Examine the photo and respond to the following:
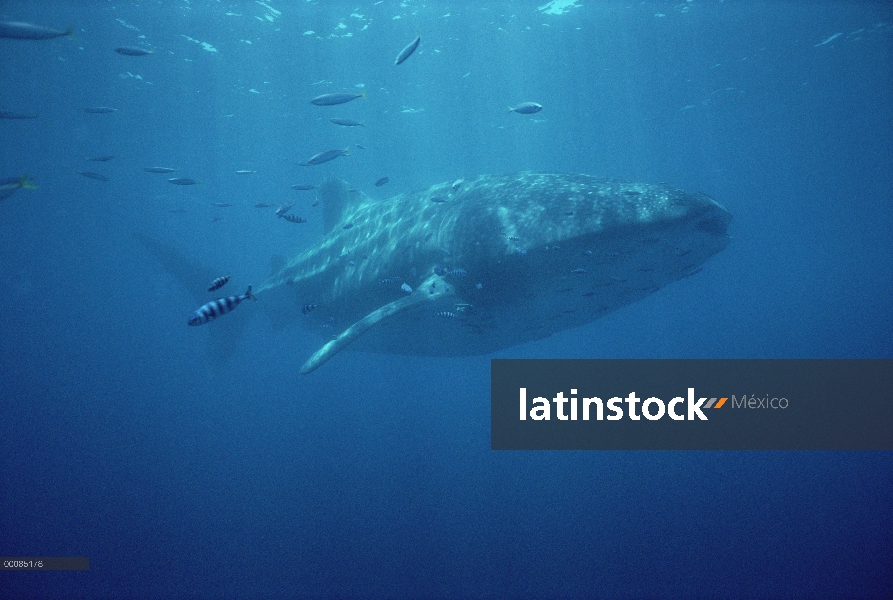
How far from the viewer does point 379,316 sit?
20.6 ft

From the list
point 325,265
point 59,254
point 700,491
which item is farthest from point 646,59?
point 59,254

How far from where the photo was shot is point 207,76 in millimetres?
23109

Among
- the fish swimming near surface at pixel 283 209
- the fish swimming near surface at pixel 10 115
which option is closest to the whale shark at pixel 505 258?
the fish swimming near surface at pixel 283 209

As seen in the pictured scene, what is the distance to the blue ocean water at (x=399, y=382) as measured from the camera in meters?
11.3

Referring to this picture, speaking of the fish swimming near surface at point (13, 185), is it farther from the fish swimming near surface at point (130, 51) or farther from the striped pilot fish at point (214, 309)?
the striped pilot fish at point (214, 309)

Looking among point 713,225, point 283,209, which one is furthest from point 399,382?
point 713,225

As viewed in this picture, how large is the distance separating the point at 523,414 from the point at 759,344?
144 ft

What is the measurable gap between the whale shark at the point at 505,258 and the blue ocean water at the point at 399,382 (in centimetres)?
511

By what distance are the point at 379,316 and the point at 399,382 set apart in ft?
93.3

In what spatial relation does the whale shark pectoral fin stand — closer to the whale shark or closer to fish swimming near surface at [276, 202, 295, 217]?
the whale shark

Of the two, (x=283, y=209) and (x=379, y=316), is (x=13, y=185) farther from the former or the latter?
(x=379, y=316)

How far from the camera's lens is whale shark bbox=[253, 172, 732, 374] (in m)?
5.03

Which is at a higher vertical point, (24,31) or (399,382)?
(24,31)

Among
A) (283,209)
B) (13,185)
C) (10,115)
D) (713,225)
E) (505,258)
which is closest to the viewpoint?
(713,225)
